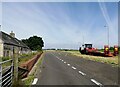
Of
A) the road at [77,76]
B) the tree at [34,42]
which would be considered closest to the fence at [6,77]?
the road at [77,76]

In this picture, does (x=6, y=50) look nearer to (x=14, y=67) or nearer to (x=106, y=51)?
(x=106, y=51)

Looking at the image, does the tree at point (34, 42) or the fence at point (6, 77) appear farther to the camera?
the tree at point (34, 42)

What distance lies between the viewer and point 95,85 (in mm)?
10922

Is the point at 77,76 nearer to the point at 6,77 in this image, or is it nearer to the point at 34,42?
the point at 6,77

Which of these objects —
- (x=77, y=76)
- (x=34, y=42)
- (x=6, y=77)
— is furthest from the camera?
(x=34, y=42)

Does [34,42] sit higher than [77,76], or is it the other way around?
[34,42]

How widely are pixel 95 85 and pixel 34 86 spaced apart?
291cm

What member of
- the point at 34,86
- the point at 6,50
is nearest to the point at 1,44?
the point at 6,50

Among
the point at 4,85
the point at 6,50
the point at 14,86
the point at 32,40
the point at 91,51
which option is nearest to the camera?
the point at 4,85

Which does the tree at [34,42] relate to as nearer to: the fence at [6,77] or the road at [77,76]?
the road at [77,76]

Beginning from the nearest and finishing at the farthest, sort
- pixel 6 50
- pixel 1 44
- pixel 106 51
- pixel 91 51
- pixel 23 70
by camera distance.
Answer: pixel 23 70 → pixel 1 44 → pixel 6 50 → pixel 106 51 → pixel 91 51

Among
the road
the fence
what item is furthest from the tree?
the fence

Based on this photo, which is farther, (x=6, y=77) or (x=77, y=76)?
(x=77, y=76)

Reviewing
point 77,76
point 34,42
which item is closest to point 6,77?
point 77,76
